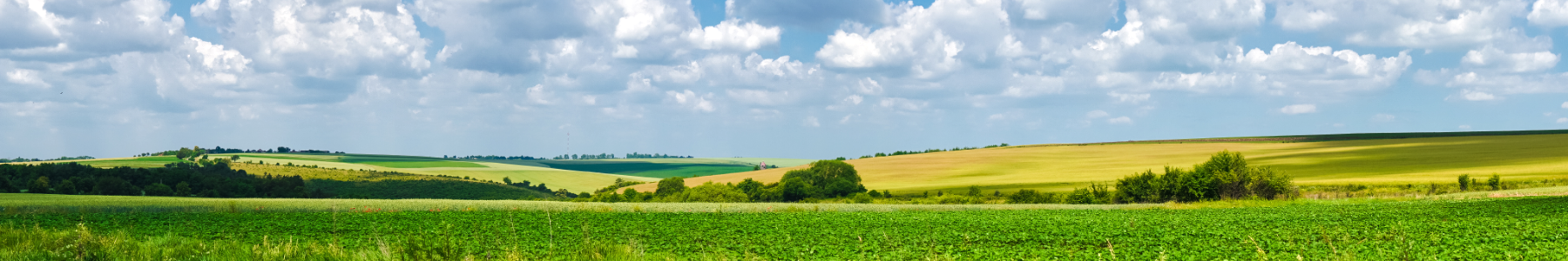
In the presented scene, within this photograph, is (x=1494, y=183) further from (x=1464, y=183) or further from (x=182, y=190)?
(x=182, y=190)

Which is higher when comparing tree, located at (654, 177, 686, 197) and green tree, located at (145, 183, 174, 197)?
green tree, located at (145, 183, 174, 197)

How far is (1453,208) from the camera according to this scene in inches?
1101

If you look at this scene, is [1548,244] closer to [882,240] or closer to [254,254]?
[882,240]

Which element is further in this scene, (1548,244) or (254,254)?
(1548,244)

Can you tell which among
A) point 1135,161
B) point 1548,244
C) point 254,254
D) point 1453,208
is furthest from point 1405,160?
point 254,254

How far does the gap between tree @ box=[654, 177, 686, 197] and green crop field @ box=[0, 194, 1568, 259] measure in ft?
139

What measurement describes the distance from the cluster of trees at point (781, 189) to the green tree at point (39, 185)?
114ft

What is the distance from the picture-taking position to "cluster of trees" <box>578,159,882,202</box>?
67.2 meters

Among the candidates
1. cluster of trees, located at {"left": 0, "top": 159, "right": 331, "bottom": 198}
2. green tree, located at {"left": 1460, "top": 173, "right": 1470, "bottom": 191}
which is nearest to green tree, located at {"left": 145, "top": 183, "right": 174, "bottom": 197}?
cluster of trees, located at {"left": 0, "top": 159, "right": 331, "bottom": 198}

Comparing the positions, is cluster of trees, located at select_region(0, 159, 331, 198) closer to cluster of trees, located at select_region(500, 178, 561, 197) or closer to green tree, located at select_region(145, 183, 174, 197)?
green tree, located at select_region(145, 183, 174, 197)

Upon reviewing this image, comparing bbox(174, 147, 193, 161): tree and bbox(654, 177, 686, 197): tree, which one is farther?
bbox(174, 147, 193, 161): tree

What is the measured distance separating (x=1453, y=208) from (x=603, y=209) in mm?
28557

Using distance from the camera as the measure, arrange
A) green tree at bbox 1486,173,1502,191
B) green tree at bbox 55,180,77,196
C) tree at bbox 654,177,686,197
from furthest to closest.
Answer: tree at bbox 654,177,686,197 → green tree at bbox 55,180,77,196 → green tree at bbox 1486,173,1502,191

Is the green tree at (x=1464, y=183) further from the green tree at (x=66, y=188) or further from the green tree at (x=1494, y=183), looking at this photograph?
the green tree at (x=66, y=188)
